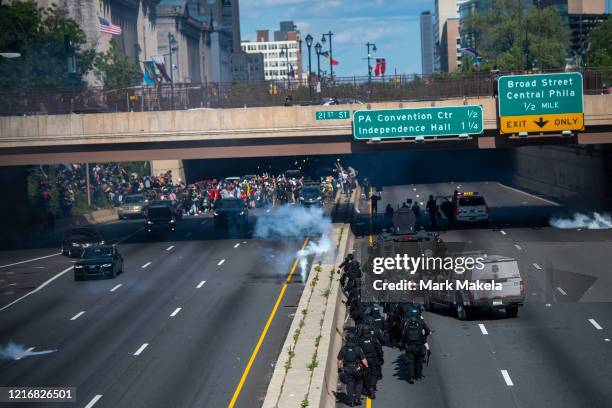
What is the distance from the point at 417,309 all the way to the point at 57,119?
98.5ft

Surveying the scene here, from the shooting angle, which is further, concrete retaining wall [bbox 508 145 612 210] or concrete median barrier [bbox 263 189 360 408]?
concrete retaining wall [bbox 508 145 612 210]

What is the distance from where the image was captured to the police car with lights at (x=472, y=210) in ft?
176

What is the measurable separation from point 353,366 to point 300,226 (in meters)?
37.8

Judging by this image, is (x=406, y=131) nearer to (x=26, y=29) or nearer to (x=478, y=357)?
(x=478, y=357)

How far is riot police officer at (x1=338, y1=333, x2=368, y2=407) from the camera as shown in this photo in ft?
64.6

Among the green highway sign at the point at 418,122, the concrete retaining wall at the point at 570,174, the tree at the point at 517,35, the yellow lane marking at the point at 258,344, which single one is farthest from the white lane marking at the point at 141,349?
the tree at the point at 517,35

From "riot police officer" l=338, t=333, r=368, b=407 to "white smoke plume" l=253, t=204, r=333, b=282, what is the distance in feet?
71.4

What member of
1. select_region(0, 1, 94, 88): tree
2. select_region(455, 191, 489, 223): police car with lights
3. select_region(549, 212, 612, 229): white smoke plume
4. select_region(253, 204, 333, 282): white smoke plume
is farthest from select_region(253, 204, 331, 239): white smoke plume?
select_region(0, 1, 94, 88): tree

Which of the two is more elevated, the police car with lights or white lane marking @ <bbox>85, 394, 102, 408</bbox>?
the police car with lights

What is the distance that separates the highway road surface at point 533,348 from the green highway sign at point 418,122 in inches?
274

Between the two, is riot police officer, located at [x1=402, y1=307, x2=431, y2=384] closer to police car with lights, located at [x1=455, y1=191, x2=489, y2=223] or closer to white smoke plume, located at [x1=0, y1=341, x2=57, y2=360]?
white smoke plume, located at [x1=0, y1=341, x2=57, y2=360]

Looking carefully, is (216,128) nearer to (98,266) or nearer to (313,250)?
(313,250)

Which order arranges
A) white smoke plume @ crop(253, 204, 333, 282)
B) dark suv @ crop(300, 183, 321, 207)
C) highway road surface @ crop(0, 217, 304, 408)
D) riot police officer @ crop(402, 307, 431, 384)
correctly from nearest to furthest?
riot police officer @ crop(402, 307, 431, 384) → highway road surface @ crop(0, 217, 304, 408) → white smoke plume @ crop(253, 204, 333, 282) → dark suv @ crop(300, 183, 321, 207)

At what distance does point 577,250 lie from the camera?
42875 millimetres
